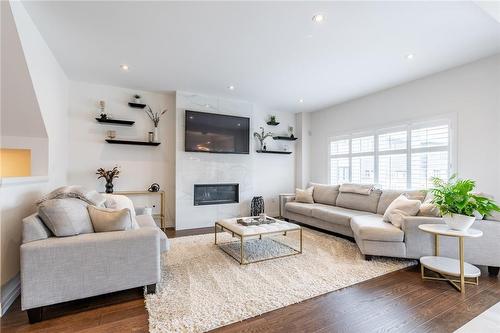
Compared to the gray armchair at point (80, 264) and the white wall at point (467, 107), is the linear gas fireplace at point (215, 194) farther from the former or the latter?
the white wall at point (467, 107)

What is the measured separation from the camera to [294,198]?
5.34 metres

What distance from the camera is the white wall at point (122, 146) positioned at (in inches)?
164

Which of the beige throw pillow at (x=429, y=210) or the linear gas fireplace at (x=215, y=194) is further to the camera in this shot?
the linear gas fireplace at (x=215, y=194)

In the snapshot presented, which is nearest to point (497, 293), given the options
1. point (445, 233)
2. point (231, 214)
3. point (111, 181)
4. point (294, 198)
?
point (445, 233)

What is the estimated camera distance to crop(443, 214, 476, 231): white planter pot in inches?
90.6

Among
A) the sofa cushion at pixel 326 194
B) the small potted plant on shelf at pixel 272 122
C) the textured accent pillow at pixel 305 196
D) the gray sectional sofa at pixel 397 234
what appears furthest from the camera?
the small potted plant on shelf at pixel 272 122

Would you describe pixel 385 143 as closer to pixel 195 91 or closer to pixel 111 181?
pixel 195 91

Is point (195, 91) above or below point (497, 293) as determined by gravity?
above

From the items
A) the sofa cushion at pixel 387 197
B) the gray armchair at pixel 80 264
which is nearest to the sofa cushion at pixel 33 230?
the gray armchair at pixel 80 264

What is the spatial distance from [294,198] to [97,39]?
4.40 metres

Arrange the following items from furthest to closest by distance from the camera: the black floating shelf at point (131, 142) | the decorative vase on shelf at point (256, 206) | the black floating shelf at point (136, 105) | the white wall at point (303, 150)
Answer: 1. the white wall at point (303, 150)
2. the decorative vase on shelf at point (256, 206)
3. the black floating shelf at point (136, 105)
4. the black floating shelf at point (131, 142)

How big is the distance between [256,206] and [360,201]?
216cm

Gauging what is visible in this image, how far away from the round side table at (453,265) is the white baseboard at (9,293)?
12.9ft

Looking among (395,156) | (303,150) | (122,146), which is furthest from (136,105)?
(395,156)
